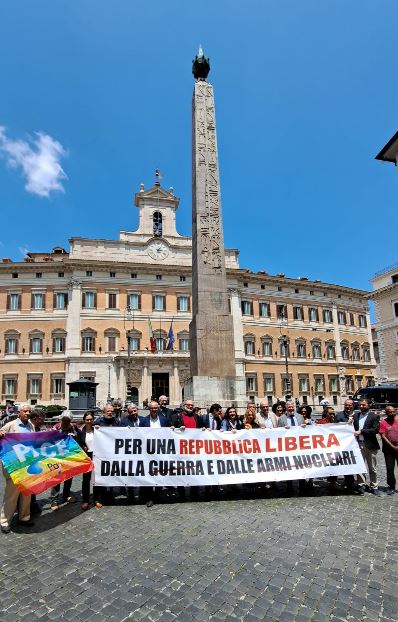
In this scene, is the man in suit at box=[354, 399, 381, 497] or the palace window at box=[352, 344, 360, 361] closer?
the man in suit at box=[354, 399, 381, 497]

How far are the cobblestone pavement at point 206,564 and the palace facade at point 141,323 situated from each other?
2785cm

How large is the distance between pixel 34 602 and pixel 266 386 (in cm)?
3591

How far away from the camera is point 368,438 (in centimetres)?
591

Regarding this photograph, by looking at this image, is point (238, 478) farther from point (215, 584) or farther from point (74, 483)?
point (74, 483)

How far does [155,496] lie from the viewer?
5.57 meters

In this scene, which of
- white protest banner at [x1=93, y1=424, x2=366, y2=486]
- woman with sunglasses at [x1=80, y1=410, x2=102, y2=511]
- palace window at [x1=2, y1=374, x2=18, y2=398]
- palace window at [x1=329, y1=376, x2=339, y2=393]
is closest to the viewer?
woman with sunglasses at [x1=80, y1=410, x2=102, y2=511]

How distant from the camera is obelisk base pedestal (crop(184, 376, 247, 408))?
8766 mm

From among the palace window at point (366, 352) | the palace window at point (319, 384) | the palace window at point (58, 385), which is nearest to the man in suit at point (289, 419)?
the palace window at point (58, 385)

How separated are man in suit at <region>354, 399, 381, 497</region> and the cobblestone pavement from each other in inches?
35.7

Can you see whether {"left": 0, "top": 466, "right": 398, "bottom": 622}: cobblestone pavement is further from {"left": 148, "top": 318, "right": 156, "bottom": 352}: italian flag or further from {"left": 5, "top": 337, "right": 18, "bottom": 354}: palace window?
{"left": 5, "top": 337, "right": 18, "bottom": 354}: palace window

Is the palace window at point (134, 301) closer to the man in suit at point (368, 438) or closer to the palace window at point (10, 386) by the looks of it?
the palace window at point (10, 386)

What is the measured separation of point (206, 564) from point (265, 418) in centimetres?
341

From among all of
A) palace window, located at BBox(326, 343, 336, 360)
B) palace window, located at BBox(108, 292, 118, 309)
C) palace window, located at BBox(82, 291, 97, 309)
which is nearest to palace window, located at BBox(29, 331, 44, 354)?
palace window, located at BBox(82, 291, 97, 309)

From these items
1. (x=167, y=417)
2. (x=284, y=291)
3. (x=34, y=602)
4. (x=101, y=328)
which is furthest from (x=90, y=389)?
(x=284, y=291)
